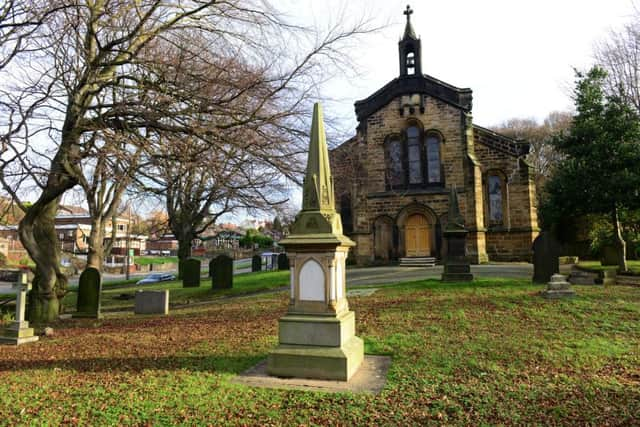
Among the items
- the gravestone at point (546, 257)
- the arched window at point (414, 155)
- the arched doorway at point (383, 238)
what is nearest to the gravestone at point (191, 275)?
the arched doorway at point (383, 238)

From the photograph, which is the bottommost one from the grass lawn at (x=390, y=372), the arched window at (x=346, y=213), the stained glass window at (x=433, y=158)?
the grass lawn at (x=390, y=372)

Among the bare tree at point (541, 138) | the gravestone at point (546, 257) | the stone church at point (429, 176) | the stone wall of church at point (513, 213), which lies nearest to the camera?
the gravestone at point (546, 257)

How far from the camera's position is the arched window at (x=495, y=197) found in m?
22.4

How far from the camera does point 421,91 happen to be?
2295 cm

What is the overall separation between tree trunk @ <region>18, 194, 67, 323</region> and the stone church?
46.8ft

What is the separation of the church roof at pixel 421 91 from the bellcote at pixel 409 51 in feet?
2.42

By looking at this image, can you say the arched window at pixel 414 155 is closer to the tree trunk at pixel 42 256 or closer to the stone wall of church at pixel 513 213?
the stone wall of church at pixel 513 213

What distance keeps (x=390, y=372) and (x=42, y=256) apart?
9296mm

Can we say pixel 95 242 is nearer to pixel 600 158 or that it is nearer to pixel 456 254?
pixel 456 254

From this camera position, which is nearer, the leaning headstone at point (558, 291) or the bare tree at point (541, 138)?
the leaning headstone at point (558, 291)

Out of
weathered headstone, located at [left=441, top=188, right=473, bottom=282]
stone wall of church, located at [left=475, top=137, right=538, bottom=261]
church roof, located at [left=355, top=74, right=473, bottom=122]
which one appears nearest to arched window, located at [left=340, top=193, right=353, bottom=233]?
church roof, located at [left=355, top=74, right=473, bottom=122]

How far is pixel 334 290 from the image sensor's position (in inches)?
204

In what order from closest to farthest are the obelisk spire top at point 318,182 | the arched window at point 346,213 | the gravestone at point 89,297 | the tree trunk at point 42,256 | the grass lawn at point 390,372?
1. the grass lawn at point 390,372
2. the obelisk spire top at point 318,182
3. the tree trunk at point 42,256
4. the gravestone at point 89,297
5. the arched window at point 346,213

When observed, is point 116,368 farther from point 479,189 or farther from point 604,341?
point 479,189
